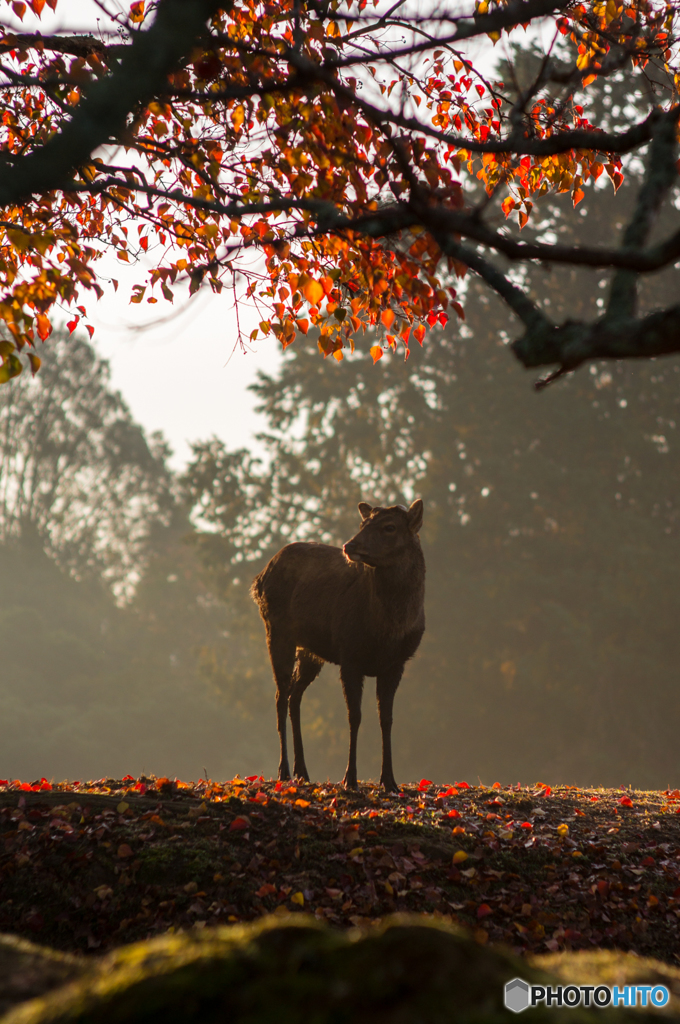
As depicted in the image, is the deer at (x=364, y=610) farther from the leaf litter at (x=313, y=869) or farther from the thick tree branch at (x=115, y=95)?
the thick tree branch at (x=115, y=95)

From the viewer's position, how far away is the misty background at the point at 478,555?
28.2 metres

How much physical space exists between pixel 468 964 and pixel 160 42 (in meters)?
4.37

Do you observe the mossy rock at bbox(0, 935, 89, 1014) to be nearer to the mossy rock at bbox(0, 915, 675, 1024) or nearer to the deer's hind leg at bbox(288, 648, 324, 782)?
the mossy rock at bbox(0, 915, 675, 1024)

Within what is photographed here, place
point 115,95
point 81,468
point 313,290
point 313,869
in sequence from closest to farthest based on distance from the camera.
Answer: point 115,95 → point 313,290 → point 313,869 → point 81,468

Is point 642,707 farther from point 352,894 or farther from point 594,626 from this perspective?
point 352,894

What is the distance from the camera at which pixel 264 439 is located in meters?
34.6

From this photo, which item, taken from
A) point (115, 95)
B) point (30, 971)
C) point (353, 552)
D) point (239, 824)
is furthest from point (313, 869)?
point (115, 95)

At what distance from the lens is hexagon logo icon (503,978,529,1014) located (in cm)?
168

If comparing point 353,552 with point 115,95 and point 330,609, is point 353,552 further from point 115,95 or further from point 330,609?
point 115,95

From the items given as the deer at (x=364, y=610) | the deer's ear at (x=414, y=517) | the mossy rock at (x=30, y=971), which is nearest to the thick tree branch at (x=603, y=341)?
the mossy rock at (x=30, y=971)

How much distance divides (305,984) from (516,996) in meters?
0.51

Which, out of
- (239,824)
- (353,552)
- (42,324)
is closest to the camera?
(42,324)

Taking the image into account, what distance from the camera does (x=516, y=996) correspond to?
173 cm

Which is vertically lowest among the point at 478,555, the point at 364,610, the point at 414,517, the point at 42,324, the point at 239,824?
the point at 239,824
